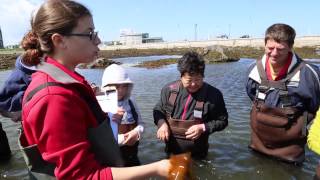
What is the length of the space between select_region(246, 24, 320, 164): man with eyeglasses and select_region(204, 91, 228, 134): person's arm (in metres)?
0.53

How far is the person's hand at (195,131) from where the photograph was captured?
500 cm

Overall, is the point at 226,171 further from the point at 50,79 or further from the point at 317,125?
the point at 50,79

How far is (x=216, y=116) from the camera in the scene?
525 cm

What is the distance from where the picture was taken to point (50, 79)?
209cm

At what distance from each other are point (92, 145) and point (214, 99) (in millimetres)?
3194

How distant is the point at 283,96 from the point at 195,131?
52.0 inches

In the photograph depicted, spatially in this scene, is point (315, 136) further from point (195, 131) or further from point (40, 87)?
point (40, 87)

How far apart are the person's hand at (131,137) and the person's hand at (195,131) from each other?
0.84 m

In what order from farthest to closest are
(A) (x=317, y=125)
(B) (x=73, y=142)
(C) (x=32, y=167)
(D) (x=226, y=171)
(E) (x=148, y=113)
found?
(E) (x=148, y=113)
(D) (x=226, y=171)
(A) (x=317, y=125)
(C) (x=32, y=167)
(B) (x=73, y=142)

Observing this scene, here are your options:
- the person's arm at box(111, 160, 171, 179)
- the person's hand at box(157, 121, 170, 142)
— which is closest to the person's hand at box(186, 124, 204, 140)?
the person's hand at box(157, 121, 170, 142)

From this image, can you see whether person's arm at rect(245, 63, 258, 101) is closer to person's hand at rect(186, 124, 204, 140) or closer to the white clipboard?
person's hand at rect(186, 124, 204, 140)

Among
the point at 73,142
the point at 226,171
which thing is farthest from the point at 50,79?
the point at 226,171

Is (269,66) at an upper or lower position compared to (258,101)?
upper

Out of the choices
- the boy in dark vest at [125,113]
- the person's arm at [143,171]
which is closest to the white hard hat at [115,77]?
the boy in dark vest at [125,113]
